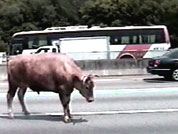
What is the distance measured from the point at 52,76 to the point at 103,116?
58.3 inches

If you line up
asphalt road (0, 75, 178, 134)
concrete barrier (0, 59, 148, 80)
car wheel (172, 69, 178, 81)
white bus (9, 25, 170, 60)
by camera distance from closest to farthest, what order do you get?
asphalt road (0, 75, 178, 134), car wheel (172, 69, 178, 81), concrete barrier (0, 59, 148, 80), white bus (9, 25, 170, 60)

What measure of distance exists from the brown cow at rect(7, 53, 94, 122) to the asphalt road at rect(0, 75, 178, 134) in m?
0.50

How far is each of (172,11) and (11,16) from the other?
3458 cm

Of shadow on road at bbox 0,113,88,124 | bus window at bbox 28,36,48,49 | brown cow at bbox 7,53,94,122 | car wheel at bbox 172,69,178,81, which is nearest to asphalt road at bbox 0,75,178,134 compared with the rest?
shadow on road at bbox 0,113,88,124

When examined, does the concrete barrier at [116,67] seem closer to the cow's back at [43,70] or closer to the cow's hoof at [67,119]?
the cow's back at [43,70]

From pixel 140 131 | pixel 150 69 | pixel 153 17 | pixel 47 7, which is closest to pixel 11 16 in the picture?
pixel 47 7

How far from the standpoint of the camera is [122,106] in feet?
39.5

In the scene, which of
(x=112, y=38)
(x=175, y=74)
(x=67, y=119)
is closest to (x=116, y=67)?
(x=175, y=74)

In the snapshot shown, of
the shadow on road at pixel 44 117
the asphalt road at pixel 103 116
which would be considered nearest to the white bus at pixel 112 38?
the asphalt road at pixel 103 116

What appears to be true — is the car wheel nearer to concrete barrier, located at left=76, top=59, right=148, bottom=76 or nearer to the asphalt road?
concrete barrier, located at left=76, top=59, right=148, bottom=76

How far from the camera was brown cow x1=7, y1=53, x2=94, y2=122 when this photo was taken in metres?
9.66

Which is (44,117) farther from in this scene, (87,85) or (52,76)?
(87,85)

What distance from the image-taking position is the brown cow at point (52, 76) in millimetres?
9656

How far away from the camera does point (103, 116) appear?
10.4 m
